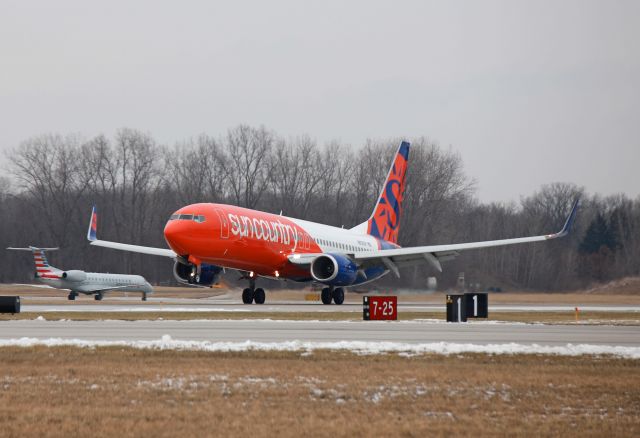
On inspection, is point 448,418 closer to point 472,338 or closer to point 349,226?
point 472,338

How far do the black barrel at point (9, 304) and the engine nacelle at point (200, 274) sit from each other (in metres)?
11.0

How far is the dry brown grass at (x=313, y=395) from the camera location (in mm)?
10797

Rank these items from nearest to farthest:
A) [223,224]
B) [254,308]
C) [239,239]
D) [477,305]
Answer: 1. [477,305]
2. [254,308]
3. [223,224]
4. [239,239]

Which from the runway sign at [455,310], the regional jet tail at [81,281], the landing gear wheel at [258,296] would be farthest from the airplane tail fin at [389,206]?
the runway sign at [455,310]

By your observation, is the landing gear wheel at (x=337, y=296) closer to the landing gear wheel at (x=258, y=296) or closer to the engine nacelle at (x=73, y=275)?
the landing gear wheel at (x=258, y=296)

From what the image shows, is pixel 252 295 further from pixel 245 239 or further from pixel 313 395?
pixel 313 395

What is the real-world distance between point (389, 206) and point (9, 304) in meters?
30.2

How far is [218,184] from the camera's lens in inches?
4318

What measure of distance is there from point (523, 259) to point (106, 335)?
6706 centimetres

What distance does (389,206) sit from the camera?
6200cm

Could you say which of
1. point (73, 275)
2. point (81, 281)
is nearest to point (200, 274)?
point (73, 275)

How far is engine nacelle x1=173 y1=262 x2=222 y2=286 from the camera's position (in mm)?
46188

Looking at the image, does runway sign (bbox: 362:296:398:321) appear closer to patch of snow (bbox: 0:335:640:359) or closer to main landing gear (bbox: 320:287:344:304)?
patch of snow (bbox: 0:335:640:359)

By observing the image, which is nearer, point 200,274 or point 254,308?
point 254,308
